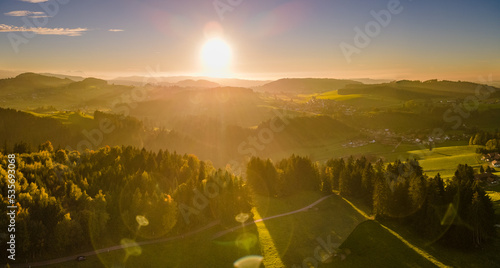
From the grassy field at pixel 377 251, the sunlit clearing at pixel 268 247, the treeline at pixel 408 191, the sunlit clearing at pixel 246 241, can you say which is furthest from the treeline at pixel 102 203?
the grassy field at pixel 377 251

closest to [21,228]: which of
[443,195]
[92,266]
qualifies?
[92,266]

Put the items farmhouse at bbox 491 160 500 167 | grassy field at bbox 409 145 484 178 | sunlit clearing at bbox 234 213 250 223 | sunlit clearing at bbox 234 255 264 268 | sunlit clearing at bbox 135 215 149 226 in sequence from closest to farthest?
sunlit clearing at bbox 234 255 264 268 < sunlit clearing at bbox 135 215 149 226 < sunlit clearing at bbox 234 213 250 223 < farmhouse at bbox 491 160 500 167 < grassy field at bbox 409 145 484 178

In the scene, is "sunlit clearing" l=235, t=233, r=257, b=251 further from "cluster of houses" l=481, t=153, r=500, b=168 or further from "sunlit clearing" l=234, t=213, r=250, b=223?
"cluster of houses" l=481, t=153, r=500, b=168

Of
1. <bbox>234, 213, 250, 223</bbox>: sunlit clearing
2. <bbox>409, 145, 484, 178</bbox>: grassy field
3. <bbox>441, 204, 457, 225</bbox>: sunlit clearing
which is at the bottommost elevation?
<bbox>234, 213, 250, 223</bbox>: sunlit clearing

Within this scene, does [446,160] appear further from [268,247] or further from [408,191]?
[268,247]

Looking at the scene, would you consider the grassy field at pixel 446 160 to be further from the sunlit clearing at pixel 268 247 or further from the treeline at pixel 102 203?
the treeline at pixel 102 203

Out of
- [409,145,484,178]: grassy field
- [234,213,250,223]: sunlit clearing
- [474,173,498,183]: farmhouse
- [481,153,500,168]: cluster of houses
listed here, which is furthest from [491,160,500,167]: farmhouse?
[234,213,250,223]: sunlit clearing

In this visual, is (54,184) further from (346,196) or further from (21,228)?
(346,196)
